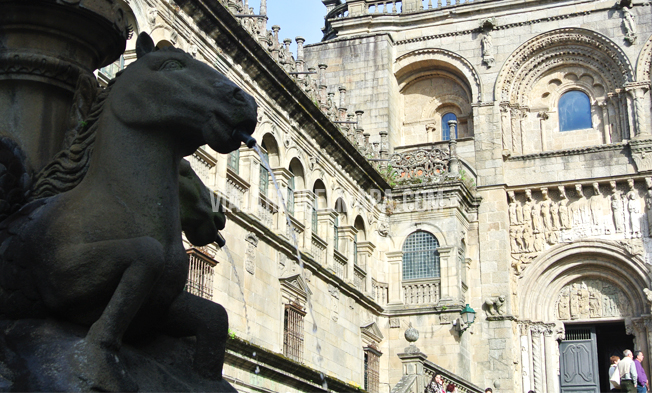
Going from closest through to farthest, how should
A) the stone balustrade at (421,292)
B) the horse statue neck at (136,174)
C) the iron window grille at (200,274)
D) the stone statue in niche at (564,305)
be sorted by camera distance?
1. the horse statue neck at (136,174)
2. the iron window grille at (200,274)
3. the stone balustrade at (421,292)
4. the stone statue in niche at (564,305)

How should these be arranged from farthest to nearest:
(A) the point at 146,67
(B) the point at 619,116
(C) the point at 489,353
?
(B) the point at 619,116
(C) the point at 489,353
(A) the point at 146,67

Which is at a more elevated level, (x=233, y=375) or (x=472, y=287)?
(x=472, y=287)

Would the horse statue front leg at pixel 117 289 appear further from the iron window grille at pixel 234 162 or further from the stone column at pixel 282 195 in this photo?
the stone column at pixel 282 195

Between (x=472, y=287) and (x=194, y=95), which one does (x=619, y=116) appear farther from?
(x=194, y=95)

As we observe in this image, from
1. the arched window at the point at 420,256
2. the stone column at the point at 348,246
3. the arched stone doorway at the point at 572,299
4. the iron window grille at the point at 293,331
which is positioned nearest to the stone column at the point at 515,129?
the arched stone doorway at the point at 572,299

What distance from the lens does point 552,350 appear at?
26.3 metres

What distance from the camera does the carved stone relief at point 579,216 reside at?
85.3 ft

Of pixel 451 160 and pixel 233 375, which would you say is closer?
pixel 233 375

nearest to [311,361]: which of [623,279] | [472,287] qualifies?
[472,287]

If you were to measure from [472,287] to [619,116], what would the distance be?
6.75 metres

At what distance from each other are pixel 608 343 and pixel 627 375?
13.5 meters

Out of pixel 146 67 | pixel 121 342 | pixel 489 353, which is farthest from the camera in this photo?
pixel 489 353

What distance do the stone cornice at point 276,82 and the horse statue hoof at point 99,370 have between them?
14409mm

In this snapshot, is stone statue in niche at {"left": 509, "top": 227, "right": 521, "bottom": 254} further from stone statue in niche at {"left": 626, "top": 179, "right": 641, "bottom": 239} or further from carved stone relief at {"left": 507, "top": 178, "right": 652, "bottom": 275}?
stone statue in niche at {"left": 626, "top": 179, "right": 641, "bottom": 239}
